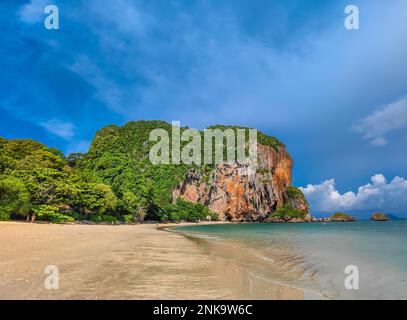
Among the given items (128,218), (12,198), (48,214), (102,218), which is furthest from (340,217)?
(12,198)

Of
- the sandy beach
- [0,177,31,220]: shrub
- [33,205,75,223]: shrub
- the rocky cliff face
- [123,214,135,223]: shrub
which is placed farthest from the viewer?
the rocky cliff face

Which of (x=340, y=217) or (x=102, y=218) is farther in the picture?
(x=340, y=217)

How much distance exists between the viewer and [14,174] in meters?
38.8

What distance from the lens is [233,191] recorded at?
490ft

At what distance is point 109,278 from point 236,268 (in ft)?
15.5

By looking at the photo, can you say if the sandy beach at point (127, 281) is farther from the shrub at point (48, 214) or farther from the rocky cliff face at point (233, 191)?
the rocky cliff face at point (233, 191)

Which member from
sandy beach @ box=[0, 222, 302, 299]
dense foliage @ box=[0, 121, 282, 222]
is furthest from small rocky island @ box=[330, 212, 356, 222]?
sandy beach @ box=[0, 222, 302, 299]

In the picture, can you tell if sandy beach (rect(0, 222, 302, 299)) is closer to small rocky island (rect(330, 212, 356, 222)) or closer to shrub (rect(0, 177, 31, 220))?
shrub (rect(0, 177, 31, 220))

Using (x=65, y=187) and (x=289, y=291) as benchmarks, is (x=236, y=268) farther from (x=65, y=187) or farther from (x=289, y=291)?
(x=65, y=187)

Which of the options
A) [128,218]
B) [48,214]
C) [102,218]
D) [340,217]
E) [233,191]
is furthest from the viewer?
[340,217]

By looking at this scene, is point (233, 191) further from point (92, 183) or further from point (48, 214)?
point (48, 214)

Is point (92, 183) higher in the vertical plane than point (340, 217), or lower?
higher

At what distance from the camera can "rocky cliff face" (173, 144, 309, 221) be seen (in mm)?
149125
